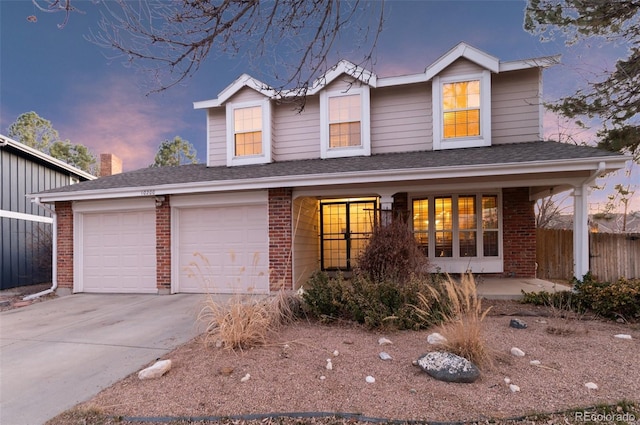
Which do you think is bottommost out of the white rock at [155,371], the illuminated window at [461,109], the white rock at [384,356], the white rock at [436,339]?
the white rock at [155,371]

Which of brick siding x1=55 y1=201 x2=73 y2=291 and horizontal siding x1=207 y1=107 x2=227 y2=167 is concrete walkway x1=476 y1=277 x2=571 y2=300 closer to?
horizontal siding x1=207 y1=107 x2=227 y2=167

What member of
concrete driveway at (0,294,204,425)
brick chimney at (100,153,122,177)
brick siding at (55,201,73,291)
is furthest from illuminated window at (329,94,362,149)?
brick chimney at (100,153,122,177)

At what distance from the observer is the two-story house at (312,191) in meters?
7.66

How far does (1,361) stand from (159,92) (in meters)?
3.85

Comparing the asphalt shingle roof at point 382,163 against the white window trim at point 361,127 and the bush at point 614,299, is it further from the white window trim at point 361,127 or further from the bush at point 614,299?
the bush at point 614,299

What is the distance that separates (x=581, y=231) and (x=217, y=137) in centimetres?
901

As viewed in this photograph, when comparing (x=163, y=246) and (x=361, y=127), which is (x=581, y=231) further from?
(x=163, y=246)

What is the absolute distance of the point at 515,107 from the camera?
321 inches

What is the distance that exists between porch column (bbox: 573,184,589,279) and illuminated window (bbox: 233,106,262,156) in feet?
23.8

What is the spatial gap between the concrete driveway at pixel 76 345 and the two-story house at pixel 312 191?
123cm

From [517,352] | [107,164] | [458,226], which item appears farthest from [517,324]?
[107,164]

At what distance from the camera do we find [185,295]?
804 centimetres

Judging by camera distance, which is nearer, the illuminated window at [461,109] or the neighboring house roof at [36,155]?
the illuminated window at [461,109]

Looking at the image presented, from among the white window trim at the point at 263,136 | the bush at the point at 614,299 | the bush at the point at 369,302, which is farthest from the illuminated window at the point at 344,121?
the bush at the point at 614,299
